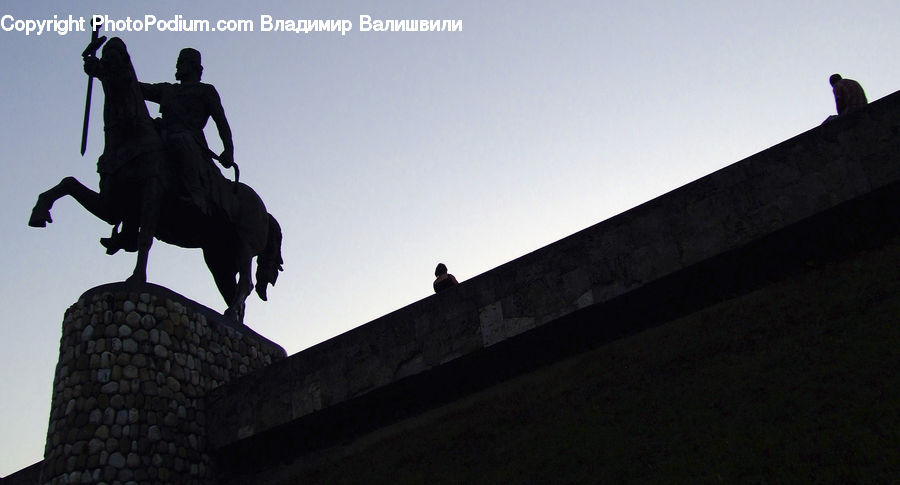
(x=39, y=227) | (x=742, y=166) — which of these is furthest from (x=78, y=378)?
(x=742, y=166)

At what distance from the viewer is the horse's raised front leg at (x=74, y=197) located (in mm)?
8234

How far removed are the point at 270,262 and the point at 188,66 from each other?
2.41m

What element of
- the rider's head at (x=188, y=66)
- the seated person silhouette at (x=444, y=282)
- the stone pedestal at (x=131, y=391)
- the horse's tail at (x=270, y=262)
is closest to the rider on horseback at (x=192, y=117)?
the rider's head at (x=188, y=66)

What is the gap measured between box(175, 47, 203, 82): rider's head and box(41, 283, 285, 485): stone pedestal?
2.75 meters

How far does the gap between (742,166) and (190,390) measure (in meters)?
5.20

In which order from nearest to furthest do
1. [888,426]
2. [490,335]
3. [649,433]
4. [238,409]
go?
[888,426]
[649,433]
[490,335]
[238,409]

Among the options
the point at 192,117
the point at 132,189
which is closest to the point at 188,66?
the point at 192,117

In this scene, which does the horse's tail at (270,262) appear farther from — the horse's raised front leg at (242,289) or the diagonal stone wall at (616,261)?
the diagonal stone wall at (616,261)

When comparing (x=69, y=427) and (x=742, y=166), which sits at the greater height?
(x=742, y=166)

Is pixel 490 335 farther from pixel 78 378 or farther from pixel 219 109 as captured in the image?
A: pixel 219 109

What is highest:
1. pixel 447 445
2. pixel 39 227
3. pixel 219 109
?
pixel 219 109

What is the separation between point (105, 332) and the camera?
7.69m

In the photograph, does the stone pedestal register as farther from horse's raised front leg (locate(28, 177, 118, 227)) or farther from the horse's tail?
the horse's tail

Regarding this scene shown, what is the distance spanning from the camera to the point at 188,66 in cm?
990
